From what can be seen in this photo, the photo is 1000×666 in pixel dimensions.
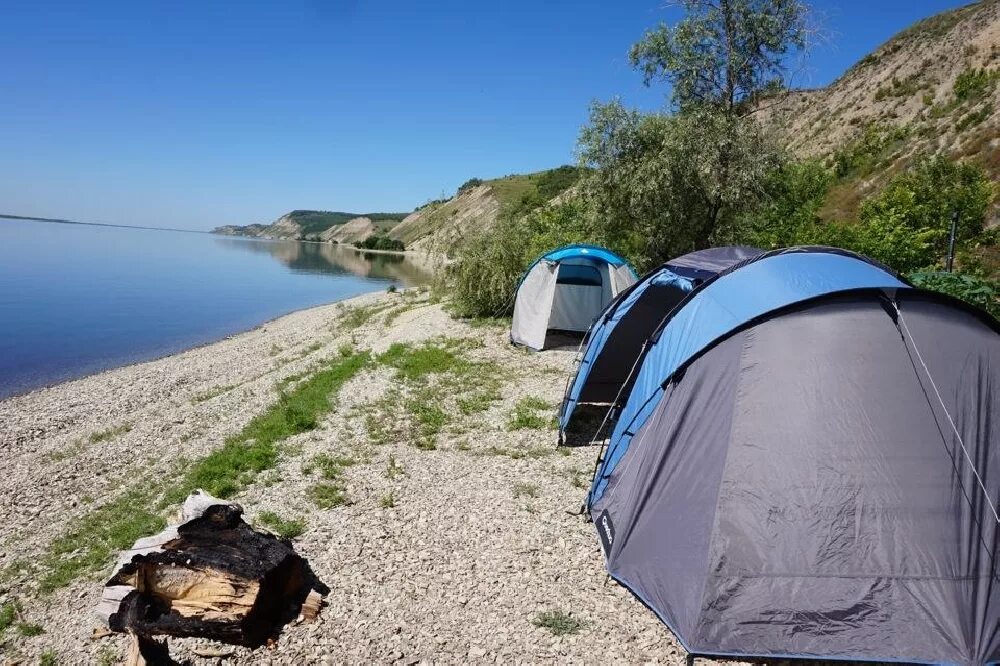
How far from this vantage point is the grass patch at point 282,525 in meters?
6.25

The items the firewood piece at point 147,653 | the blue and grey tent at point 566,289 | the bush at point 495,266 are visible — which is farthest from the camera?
the bush at point 495,266

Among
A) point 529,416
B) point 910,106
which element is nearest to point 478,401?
point 529,416

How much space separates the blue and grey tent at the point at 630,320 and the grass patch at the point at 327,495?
133 inches

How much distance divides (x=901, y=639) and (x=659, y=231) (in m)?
15.5

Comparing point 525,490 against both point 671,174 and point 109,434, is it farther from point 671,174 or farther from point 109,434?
point 671,174

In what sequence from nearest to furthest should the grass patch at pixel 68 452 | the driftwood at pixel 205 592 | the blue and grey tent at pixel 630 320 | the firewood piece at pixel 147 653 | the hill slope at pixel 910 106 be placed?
the firewood piece at pixel 147 653
the driftwood at pixel 205 592
the blue and grey tent at pixel 630 320
the grass patch at pixel 68 452
the hill slope at pixel 910 106

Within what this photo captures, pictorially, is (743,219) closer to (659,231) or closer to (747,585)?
(659,231)

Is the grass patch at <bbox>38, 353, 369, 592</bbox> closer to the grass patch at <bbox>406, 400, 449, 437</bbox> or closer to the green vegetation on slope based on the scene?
the grass patch at <bbox>406, 400, 449, 437</bbox>

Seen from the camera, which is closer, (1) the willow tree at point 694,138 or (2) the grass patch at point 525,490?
(2) the grass patch at point 525,490

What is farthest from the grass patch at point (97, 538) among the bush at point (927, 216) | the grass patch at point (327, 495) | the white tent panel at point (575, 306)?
the bush at point (927, 216)

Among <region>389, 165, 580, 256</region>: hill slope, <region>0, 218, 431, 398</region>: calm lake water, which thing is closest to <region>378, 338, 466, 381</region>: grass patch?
<region>0, 218, 431, 398</region>: calm lake water

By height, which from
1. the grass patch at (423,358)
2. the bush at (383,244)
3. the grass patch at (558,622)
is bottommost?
the grass patch at (558,622)

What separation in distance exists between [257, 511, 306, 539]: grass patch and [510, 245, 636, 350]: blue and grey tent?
9.33 meters

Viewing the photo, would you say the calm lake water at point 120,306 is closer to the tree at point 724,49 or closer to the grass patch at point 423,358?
the grass patch at point 423,358
